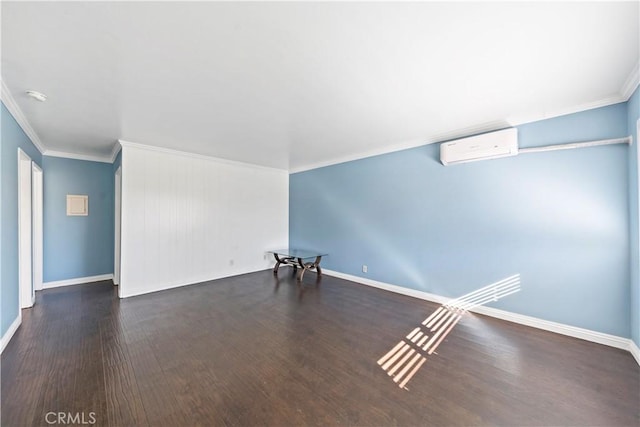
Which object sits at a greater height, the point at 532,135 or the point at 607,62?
the point at 607,62

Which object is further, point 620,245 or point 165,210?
point 165,210

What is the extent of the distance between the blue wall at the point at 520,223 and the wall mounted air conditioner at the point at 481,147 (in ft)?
0.49

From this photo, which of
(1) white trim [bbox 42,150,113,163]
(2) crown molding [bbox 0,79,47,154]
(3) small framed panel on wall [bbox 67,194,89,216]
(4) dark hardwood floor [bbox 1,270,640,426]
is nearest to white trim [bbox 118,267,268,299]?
(4) dark hardwood floor [bbox 1,270,640,426]

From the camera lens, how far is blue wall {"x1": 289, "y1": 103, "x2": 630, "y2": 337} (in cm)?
250

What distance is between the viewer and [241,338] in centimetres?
260

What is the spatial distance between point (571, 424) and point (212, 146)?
16.6ft

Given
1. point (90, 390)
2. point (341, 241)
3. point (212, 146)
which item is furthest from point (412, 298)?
point (212, 146)

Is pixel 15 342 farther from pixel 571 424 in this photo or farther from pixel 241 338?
pixel 571 424

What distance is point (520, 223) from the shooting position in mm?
2990

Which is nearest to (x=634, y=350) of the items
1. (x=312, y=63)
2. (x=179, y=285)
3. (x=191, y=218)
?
(x=312, y=63)

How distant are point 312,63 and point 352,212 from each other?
10.8 ft

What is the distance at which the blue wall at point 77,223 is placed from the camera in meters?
4.39

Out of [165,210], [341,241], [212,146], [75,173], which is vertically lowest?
[341,241]

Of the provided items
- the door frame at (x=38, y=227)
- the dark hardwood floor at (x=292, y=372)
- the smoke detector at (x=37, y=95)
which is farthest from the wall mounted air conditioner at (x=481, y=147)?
the door frame at (x=38, y=227)
